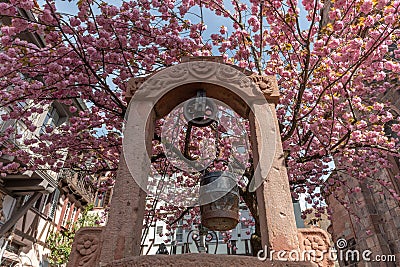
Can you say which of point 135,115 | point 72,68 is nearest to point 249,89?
point 135,115

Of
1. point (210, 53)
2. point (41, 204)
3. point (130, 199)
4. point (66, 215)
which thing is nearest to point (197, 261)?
point (130, 199)

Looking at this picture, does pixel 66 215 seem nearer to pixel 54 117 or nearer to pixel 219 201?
pixel 54 117

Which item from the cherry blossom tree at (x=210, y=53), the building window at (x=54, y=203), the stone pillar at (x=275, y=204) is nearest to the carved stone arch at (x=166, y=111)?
the stone pillar at (x=275, y=204)

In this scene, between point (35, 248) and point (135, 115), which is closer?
point (135, 115)

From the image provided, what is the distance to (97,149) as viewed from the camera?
18.4 ft

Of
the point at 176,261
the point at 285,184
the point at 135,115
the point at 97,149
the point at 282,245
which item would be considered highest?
the point at 97,149

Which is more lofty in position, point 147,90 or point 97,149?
point 97,149

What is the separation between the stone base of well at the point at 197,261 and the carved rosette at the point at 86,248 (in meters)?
0.37

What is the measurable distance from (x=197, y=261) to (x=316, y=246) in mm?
1061

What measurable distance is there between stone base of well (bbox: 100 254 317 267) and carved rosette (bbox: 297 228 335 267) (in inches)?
12.3

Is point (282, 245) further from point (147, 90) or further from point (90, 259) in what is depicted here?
point (147, 90)

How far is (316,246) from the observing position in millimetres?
2084

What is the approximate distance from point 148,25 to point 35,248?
458 inches

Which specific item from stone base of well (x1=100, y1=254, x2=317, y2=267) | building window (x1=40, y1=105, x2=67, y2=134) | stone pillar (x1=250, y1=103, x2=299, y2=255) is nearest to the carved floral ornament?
stone pillar (x1=250, y1=103, x2=299, y2=255)
